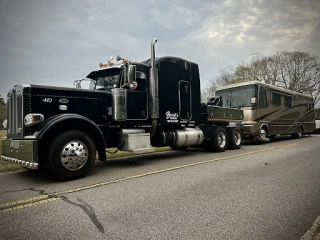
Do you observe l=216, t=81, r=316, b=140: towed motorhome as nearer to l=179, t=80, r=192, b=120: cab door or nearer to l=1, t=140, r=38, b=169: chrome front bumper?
l=179, t=80, r=192, b=120: cab door

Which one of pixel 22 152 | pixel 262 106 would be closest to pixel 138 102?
pixel 22 152

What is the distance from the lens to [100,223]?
303 centimetres

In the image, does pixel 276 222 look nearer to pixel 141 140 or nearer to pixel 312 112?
pixel 141 140

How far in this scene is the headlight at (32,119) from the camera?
5.35 m

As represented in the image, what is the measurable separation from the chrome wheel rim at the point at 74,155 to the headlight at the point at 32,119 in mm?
869

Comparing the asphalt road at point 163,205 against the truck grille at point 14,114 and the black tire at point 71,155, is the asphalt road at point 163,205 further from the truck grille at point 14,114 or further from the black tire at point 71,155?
the truck grille at point 14,114

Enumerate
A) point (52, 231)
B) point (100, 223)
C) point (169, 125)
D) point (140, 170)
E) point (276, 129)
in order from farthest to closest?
1. point (276, 129)
2. point (169, 125)
3. point (140, 170)
4. point (100, 223)
5. point (52, 231)

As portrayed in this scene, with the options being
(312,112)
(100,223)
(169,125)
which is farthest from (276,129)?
(100,223)

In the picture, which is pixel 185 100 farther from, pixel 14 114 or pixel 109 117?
pixel 14 114

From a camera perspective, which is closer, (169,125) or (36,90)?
(36,90)

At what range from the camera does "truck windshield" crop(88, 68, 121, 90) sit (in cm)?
716

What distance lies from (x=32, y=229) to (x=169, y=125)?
20.0 ft

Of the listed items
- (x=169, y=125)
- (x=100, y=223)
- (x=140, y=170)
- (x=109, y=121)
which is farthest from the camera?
(x=169, y=125)

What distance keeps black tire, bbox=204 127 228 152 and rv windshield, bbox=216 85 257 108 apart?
4.21 metres
